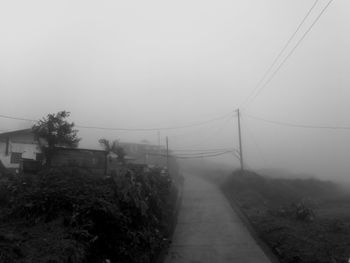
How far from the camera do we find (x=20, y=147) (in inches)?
1390

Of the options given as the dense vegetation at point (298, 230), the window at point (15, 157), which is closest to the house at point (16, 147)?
the window at point (15, 157)

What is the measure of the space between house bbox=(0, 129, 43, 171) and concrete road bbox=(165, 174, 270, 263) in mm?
17140

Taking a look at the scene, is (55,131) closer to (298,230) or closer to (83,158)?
(83,158)

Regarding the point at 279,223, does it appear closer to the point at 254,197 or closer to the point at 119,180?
the point at 119,180

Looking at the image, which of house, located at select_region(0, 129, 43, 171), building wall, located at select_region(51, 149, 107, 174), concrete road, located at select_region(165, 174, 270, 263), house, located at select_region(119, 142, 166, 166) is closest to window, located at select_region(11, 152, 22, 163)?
house, located at select_region(0, 129, 43, 171)

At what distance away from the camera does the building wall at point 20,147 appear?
1358 inches

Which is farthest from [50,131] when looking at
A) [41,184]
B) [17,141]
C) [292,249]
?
[292,249]

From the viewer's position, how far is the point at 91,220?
1046 cm

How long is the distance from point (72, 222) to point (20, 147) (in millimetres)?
27869

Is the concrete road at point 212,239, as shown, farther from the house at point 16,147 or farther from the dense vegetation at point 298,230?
the house at point 16,147

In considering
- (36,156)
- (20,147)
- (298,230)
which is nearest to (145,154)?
(20,147)

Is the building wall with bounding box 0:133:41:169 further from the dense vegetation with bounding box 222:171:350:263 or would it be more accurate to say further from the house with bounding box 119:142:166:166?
the house with bounding box 119:142:166:166

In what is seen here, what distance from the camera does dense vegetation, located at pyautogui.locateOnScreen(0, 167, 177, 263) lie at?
8.31m

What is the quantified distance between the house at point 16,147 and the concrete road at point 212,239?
17140mm
